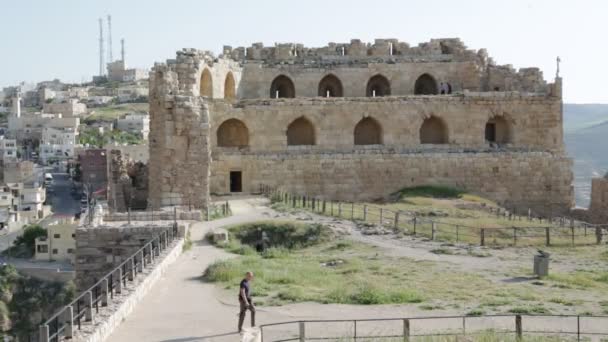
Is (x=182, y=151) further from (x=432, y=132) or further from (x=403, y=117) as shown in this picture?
(x=432, y=132)

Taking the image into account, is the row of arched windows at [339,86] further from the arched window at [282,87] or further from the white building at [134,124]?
the white building at [134,124]

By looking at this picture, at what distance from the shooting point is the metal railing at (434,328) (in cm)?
1189

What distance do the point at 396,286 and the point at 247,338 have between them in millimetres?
5085

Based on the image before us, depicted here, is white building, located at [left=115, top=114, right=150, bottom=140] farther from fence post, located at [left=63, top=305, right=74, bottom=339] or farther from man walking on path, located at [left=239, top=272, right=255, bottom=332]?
fence post, located at [left=63, top=305, right=74, bottom=339]

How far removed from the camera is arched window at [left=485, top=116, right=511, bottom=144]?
118ft

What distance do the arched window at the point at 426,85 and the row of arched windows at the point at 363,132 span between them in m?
4.18

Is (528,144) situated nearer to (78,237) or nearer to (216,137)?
(216,137)

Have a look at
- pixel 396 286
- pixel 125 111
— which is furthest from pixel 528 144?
pixel 125 111

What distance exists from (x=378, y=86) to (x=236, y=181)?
1097 cm

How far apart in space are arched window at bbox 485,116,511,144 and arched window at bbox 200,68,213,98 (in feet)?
40.5

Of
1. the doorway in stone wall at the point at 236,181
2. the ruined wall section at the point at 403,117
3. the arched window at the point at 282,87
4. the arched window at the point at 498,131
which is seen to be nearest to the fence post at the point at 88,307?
the doorway in stone wall at the point at 236,181

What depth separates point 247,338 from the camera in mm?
11445

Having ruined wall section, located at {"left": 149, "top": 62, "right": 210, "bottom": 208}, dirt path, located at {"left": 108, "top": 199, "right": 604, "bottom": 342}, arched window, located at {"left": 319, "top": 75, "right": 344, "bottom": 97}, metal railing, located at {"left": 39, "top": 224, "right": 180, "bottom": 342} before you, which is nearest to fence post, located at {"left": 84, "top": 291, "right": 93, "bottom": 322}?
metal railing, located at {"left": 39, "top": 224, "right": 180, "bottom": 342}

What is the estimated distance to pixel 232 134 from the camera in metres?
35.3
